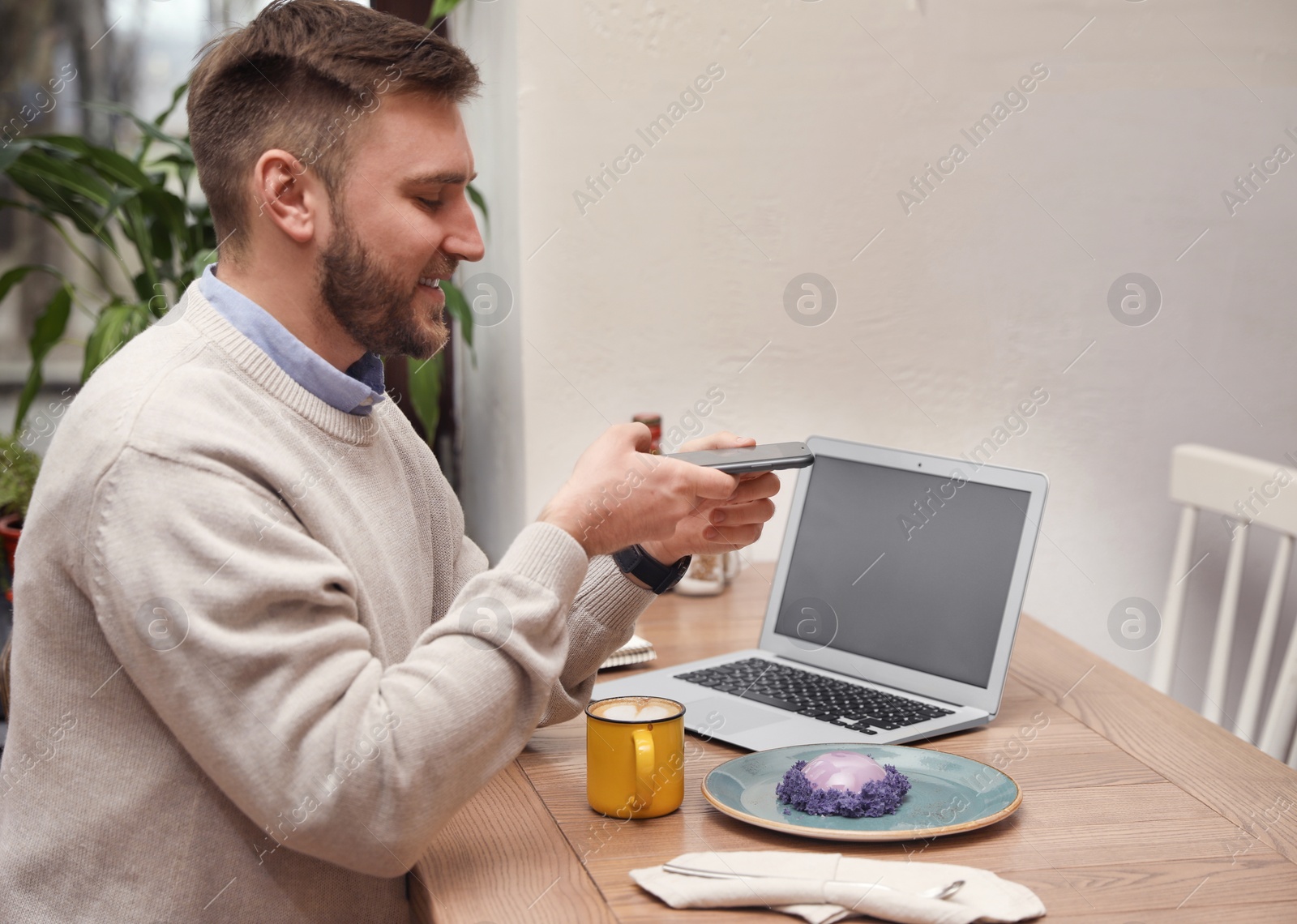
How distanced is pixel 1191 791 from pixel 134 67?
1.83 meters

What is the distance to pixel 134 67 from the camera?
192 centimetres

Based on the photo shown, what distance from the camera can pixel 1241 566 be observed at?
4.98 feet

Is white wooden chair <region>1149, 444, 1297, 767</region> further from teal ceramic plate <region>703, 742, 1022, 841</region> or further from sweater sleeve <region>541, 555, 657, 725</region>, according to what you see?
sweater sleeve <region>541, 555, 657, 725</region>

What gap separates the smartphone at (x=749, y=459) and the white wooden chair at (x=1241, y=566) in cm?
74

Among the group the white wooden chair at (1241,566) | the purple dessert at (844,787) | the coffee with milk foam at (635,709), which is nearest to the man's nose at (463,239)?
the coffee with milk foam at (635,709)

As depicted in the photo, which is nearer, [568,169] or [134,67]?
[568,169]

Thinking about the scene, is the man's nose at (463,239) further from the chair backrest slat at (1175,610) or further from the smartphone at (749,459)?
the chair backrest slat at (1175,610)

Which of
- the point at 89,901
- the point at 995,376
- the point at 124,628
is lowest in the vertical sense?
the point at 89,901

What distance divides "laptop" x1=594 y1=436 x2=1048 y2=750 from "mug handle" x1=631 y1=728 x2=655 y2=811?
17 cm

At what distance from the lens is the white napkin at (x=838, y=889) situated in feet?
2.40

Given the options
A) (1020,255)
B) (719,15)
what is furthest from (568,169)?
(1020,255)

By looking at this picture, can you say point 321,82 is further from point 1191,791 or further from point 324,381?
point 1191,791

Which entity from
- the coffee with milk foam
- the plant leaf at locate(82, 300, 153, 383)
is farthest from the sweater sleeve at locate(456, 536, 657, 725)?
the plant leaf at locate(82, 300, 153, 383)

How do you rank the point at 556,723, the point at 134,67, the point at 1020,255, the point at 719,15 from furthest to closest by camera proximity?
the point at 134,67
the point at 1020,255
the point at 719,15
the point at 556,723
